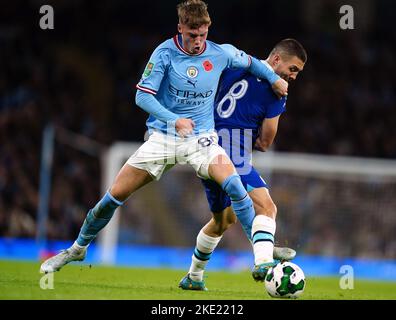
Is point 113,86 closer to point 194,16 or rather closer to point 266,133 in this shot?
point 266,133

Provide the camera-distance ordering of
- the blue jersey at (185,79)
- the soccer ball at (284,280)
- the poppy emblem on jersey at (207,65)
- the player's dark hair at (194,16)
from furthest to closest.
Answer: the poppy emblem on jersey at (207,65), the blue jersey at (185,79), the player's dark hair at (194,16), the soccer ball at (284,280)

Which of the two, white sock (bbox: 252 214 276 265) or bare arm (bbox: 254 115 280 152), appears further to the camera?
bare arm (bbox: 254 115 280 152)

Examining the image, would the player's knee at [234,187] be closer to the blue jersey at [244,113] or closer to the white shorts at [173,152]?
the white shorts at [173,152]

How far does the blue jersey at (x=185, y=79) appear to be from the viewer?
727cm

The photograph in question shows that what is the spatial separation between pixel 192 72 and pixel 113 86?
13.2m

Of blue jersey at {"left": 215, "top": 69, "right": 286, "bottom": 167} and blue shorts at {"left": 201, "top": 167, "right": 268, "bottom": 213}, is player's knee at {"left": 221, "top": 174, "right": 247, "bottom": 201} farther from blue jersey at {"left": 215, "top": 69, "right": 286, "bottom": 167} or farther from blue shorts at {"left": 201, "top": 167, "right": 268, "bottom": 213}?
blue jersey at {"left": 215, "top": 69, "right": 286, "bottom": 167}

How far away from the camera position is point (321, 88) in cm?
2092

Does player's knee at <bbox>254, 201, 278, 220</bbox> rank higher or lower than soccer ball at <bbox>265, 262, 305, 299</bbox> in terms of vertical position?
higher

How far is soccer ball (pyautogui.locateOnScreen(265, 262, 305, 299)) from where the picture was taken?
6.79m

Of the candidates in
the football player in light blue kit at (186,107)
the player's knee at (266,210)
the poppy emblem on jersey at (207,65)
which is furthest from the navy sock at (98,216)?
the poppy emblem on jersey at (207,65)

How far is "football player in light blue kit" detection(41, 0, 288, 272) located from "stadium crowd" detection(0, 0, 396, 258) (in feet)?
28.0

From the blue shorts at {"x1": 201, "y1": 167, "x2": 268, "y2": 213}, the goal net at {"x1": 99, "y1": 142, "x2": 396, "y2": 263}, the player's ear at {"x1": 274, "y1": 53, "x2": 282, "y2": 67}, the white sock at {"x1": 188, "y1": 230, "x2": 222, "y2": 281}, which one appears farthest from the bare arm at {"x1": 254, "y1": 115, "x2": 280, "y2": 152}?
the goal net at {"x1": 99, "y1": 142, "x2": 396, "y2": 263}
